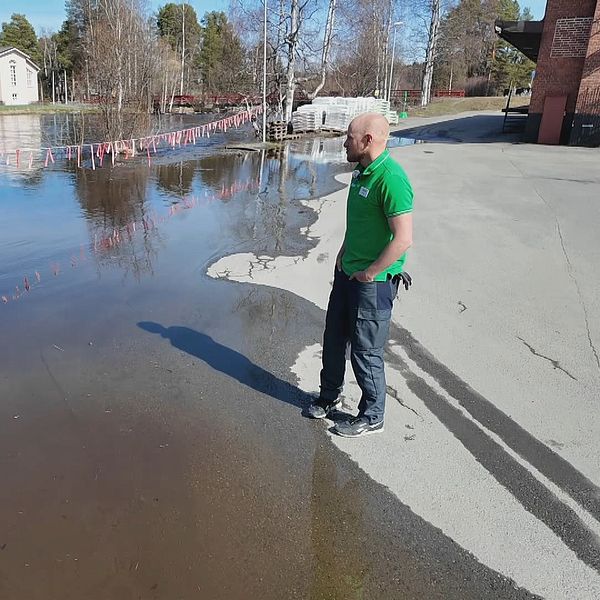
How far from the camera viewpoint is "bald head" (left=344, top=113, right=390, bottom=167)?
9.98 ft

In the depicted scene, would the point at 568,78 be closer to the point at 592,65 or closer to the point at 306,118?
the point at 592,65

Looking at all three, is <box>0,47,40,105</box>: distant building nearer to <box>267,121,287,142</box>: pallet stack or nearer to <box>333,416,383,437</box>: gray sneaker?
<box>267,121,287,142</box>: pallet stack

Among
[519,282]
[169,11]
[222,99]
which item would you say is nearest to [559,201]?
[519,282]

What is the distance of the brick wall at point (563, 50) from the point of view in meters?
22.0

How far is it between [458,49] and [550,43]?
37609 millimetres

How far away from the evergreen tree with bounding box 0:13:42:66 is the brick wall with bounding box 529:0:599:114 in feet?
219

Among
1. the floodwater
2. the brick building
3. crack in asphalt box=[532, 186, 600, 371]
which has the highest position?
the brick building

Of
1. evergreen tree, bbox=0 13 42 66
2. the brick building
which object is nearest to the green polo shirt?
the brick building

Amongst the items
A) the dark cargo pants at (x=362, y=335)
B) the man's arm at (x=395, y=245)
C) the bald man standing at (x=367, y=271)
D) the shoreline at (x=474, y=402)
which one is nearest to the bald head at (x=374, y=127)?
the bald man standing at (x=367, y=271)

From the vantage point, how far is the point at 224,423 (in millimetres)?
3637

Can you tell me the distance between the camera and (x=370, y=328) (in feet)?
11.0

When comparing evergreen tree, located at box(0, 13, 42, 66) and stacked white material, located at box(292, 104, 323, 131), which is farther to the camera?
evergreen tree, located at box(0, 13, 42, 66)

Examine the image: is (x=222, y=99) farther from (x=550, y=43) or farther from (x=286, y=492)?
(x=286, y=492)

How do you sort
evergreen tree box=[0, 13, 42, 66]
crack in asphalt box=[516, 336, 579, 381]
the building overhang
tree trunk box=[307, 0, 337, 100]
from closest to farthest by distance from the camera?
1. crack in asphalt box=[516, 336, 579, 381]
2. the building overhang
3. tree trunk box=[307, 0, 337, 100]
4. evergreen tree box=[0, 13, 42, 66]
